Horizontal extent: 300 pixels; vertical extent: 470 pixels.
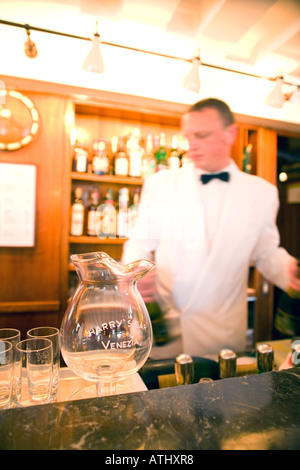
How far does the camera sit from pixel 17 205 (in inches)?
89.8

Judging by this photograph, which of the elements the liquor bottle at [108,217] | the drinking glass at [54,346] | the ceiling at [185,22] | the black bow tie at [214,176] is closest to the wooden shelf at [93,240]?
the liquor bottle at [108,217]

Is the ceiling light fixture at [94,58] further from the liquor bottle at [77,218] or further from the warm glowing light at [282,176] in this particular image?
the warm glowing light at [282,176]

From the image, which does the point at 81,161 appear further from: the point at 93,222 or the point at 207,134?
the point at 207,134

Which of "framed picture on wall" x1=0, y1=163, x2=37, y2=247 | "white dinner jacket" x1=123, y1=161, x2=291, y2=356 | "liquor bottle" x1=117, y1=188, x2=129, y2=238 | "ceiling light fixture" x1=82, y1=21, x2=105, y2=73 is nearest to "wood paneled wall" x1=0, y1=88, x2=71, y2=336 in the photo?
"framed picture on wall" x1=0, y1=163, x2=37, y2=247

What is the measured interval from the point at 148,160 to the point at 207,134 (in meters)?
1.03

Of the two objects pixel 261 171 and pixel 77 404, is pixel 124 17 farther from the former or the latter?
pixel 77 404

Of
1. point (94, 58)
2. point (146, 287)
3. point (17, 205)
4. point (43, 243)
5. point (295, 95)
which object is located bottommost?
point (146, 287)

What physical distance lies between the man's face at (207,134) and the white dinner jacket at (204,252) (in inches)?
8.1

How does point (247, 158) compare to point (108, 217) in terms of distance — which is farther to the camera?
point (247, 158)

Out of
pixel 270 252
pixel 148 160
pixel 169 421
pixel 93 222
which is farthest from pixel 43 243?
pixel 169 421

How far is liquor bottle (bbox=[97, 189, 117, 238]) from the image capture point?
2.54m

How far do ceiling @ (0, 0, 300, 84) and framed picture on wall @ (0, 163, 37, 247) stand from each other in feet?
3.15

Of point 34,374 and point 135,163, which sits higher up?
point 135,163
